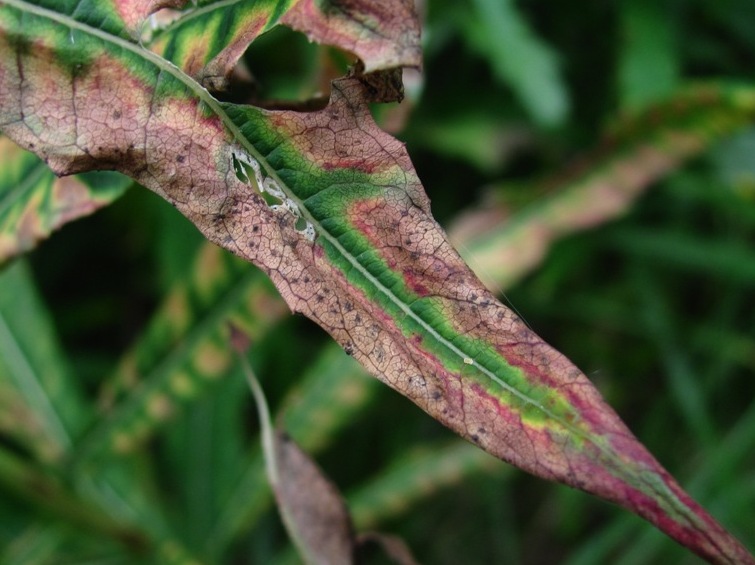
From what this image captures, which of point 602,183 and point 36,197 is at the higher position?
point 36,197

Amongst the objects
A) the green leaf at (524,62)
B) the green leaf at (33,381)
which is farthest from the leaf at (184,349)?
the green leaf at (524,62)

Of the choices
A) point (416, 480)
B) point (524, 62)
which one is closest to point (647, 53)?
point (524, 62)

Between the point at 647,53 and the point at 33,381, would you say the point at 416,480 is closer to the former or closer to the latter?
the point at 33,381

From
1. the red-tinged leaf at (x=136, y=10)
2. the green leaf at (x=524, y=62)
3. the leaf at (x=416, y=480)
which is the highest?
the red-tinged leaf at (x=136, y=10)

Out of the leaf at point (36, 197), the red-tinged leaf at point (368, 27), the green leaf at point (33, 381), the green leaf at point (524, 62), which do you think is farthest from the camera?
the green leaf at point (524, 62)

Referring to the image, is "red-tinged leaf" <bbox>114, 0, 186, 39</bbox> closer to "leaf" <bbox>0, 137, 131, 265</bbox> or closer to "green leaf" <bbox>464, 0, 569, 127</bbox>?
"leaf" <bbox>0, 137, 131, 265</bbox>

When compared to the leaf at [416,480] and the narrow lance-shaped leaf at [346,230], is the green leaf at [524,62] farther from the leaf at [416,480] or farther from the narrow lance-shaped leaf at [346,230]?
the narrow lance-shaped leaf at [346,230]

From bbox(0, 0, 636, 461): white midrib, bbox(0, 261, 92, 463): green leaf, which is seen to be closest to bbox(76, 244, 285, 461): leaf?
bbox(0, 261, 92, 463): green leaf
